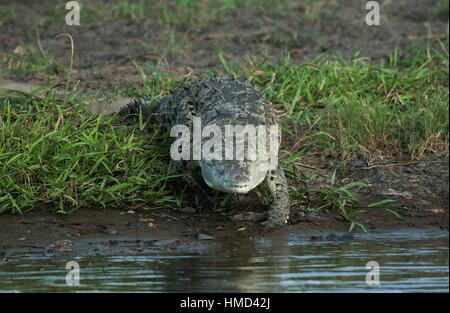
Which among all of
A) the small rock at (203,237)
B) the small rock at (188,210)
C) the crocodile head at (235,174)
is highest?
the crocodile head at (235,174)

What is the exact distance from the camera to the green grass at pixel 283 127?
19.9 feet

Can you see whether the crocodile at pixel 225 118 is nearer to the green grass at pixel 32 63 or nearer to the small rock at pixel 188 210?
the small rock at pixel 188 210

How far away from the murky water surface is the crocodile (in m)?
0.45

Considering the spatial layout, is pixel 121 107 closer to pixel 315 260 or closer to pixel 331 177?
pixel 331 177

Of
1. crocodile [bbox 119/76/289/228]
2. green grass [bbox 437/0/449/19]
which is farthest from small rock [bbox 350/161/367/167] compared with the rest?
green grass [bbox 437/0/449/19]

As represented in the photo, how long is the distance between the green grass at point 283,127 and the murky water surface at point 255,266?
1.87ft

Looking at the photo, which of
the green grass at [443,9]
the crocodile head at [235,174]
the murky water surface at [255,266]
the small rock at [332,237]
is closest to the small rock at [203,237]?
the murky water surface at [255,266]

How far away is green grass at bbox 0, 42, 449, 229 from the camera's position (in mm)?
6055

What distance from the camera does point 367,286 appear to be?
4.36 m

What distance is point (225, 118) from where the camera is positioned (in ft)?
20.3

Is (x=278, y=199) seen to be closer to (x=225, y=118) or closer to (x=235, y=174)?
(x=235, y=174)

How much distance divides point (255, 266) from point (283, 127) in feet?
8.74

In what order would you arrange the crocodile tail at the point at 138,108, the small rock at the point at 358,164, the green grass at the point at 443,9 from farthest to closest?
the green grass at the point at 443,9 → the crocodile tail at the point at 138,108 → the small rock at the point at 358,164

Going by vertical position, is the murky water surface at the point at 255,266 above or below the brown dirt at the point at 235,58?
A: below
